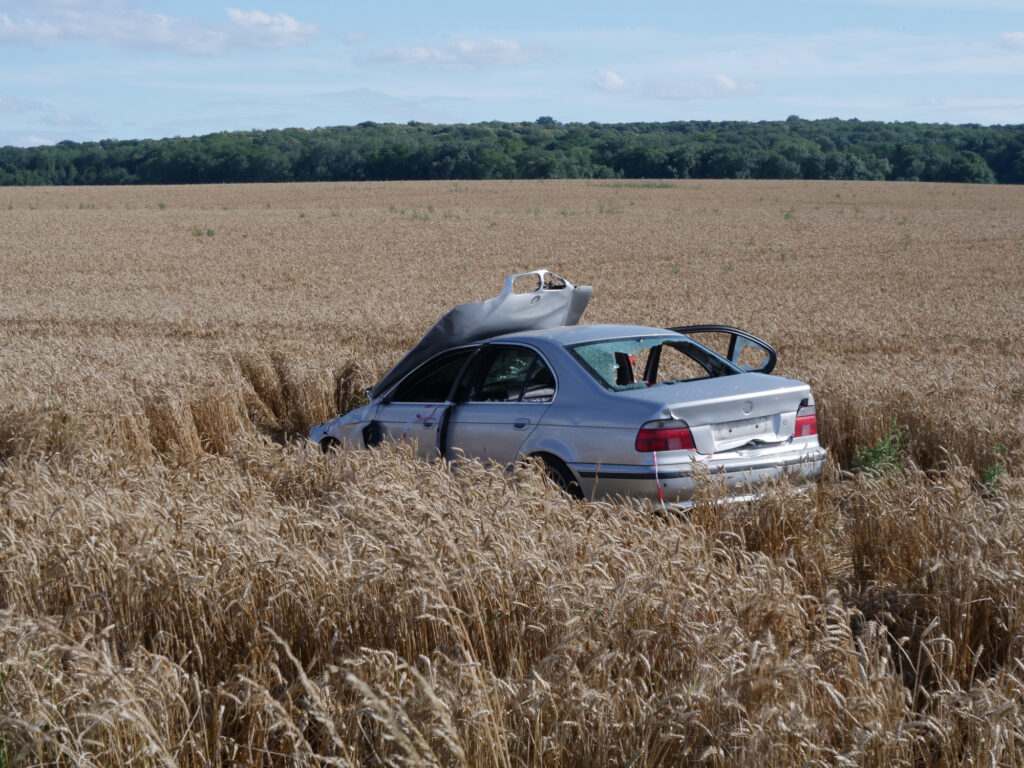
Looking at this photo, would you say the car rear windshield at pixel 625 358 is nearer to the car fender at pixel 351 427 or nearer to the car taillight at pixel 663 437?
the car taillight at pixel 663 437

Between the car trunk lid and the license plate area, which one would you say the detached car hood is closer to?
the car trunk lid

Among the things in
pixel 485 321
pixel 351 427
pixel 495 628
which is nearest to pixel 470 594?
pixel 495 628

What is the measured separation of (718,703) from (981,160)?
94.8 m

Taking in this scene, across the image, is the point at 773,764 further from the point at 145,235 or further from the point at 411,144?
the point at 411,144

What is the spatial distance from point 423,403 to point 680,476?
8.01ft

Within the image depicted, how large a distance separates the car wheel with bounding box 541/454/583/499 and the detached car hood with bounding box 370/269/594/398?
1.66 metres

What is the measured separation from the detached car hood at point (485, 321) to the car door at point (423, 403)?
0.75 feet

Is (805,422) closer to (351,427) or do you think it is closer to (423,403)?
(423,403)

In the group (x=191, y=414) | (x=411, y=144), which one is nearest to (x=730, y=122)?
(x=411, y=144)

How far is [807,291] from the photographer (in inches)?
936

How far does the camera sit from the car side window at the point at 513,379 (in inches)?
279

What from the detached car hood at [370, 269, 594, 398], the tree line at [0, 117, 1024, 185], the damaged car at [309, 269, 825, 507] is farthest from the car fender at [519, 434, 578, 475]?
the tree line at [0, 117, 1024, 185]

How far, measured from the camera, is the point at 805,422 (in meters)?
6.55

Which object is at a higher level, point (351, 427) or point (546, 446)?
point (546, 446)
